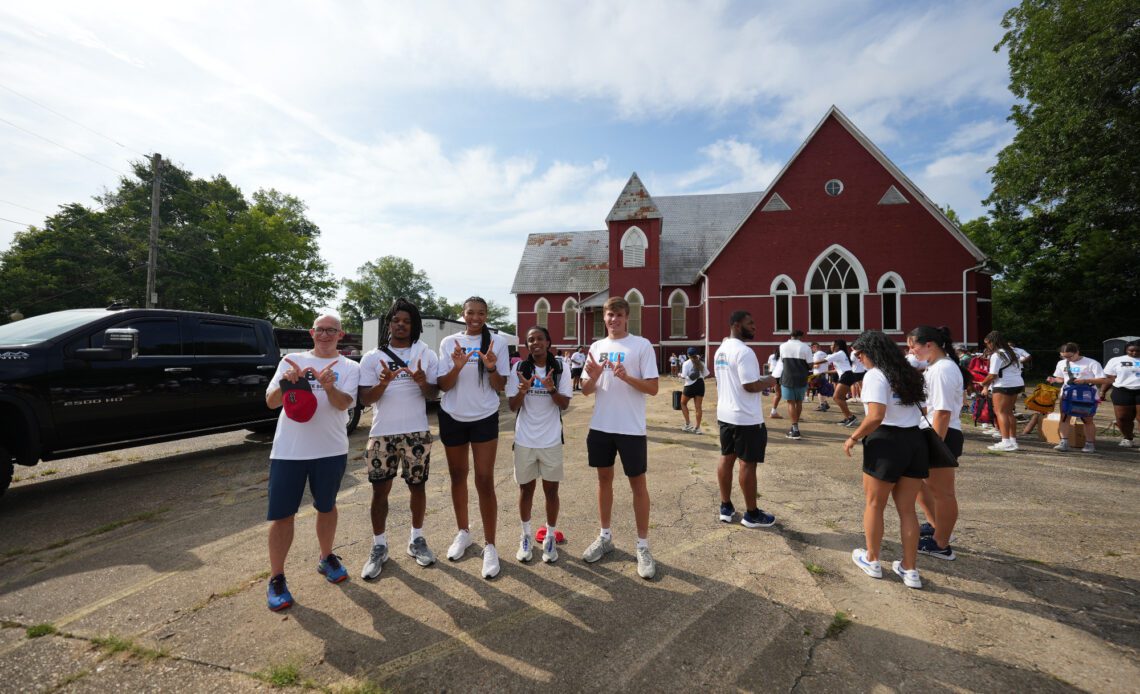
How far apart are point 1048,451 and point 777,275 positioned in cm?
1587

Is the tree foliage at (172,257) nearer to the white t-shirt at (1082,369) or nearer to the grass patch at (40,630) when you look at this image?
the grass patch at (40,630)

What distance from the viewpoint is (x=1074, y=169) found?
2089cm

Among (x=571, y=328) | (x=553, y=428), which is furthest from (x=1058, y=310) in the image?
(x=553, y=428)

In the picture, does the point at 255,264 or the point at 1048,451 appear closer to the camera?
the point at 1048,451

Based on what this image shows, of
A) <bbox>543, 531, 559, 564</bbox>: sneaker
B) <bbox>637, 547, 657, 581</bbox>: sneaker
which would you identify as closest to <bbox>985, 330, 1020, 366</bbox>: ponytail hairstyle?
<bbox>637, 547, 657, 581</bbox>: sneaker

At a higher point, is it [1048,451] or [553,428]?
[553,428]

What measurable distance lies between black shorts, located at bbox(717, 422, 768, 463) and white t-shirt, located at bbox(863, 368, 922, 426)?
40.4 inches

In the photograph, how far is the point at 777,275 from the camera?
22.5m

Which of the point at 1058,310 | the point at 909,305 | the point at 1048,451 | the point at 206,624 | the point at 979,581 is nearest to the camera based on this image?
the point at 206,624

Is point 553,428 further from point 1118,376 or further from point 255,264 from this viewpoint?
point 255,264

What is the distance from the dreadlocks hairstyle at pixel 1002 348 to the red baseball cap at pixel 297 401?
9339 mm

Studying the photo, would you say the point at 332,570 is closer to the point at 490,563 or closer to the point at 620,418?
the point at 490,563

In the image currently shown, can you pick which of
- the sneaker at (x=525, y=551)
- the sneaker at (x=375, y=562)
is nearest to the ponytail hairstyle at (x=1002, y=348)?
the sneaker at (x=525, y=551)

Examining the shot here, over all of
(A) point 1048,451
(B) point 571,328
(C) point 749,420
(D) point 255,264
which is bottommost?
(A) point 1048,451
